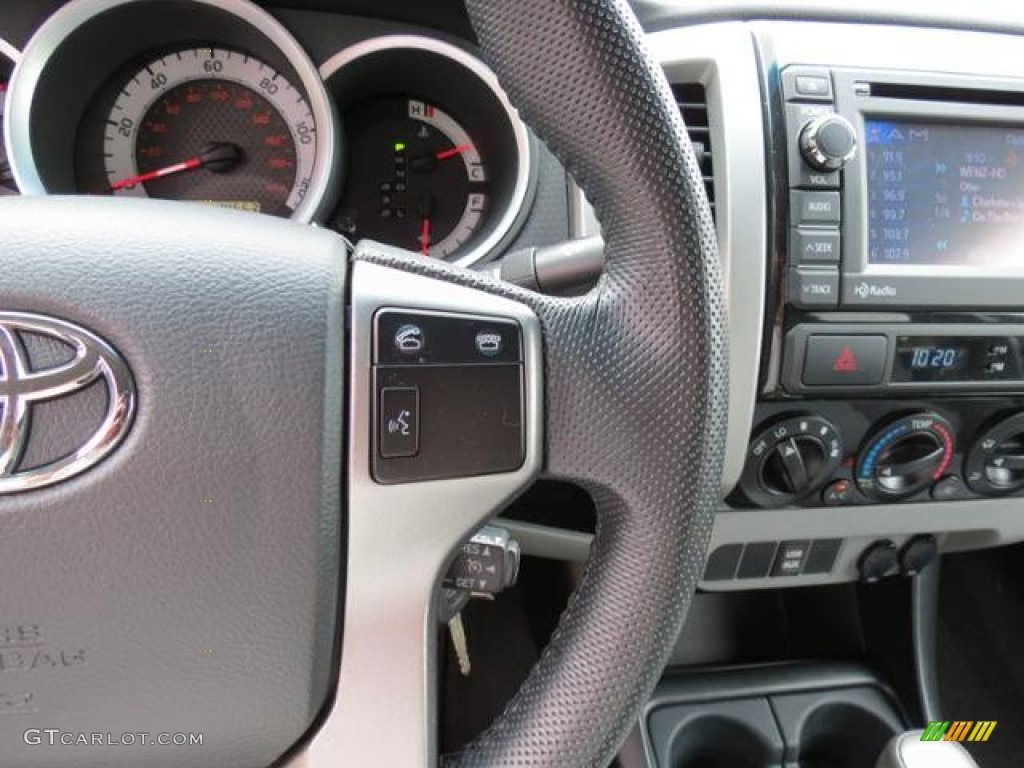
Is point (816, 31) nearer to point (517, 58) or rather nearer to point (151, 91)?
point (517, 58)

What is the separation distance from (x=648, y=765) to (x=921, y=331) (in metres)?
0.61

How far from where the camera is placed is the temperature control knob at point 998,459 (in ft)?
3.02

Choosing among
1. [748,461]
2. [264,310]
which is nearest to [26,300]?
[264,310]

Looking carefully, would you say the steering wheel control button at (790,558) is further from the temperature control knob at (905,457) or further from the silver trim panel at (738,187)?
the silver trim panel at (738,187)

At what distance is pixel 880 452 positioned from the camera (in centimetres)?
90

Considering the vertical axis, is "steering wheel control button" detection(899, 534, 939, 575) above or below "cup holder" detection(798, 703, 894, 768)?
above

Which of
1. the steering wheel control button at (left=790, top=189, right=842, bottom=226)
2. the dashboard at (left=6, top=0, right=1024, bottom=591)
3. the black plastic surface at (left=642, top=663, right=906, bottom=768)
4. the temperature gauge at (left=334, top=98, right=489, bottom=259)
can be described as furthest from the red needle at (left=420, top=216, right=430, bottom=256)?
the black plastic surface at (left=642, top=663, right=906, bottom=768)

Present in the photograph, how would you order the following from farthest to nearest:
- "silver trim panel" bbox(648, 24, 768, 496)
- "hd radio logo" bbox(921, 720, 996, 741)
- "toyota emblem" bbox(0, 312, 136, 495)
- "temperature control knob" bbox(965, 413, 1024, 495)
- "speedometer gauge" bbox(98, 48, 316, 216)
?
"speedometer gauge" bbox(98, 48, 316, 216) → "hd radio logo" bbox(921, 720, 996, 741) → "temperature control knob" bbox(965, 413, 1024, 495) → "silver trim panel" bbox(648, 24, 768, 496) → "toyota emblem" bbox(0, 312, 136, 495)

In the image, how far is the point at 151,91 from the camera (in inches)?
49.3

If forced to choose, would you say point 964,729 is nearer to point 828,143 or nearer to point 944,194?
point 944,194

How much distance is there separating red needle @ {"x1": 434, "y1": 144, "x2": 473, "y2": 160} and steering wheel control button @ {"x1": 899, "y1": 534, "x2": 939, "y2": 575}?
0.82 m

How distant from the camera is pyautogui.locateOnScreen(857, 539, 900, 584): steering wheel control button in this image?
1002mm

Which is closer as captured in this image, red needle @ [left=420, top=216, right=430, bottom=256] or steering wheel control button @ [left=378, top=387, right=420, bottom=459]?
steering wheel control button @ [left=378, top=387, right=420, bottom=459]

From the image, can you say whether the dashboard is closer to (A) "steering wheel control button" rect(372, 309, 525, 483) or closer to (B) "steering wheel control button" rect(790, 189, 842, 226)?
(B) "steering wheel control button" rect(790, 189, 842, 226)
